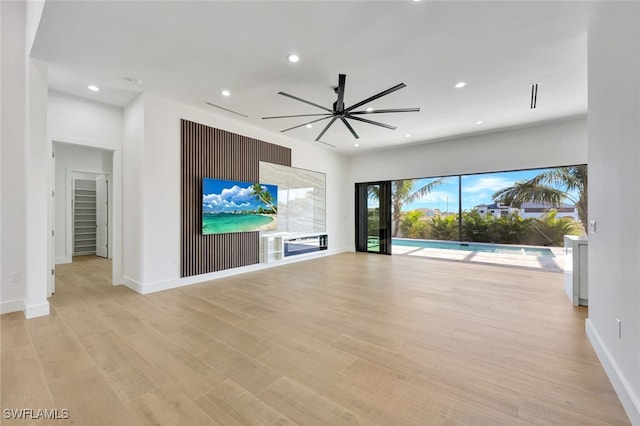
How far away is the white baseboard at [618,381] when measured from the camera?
5.18ft

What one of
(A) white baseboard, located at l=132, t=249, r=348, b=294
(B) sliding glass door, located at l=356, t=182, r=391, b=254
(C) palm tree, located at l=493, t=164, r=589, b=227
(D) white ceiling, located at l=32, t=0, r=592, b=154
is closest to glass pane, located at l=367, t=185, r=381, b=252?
(B) sliding glass door, located at l=356, t=182, r=391, b=254

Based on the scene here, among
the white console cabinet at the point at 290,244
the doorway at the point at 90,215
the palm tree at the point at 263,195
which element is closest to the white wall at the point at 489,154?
the white console cabinet at the point at 290,244

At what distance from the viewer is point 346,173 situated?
351 inches

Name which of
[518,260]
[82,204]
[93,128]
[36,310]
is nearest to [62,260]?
[82,204]

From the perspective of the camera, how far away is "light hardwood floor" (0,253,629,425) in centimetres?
171

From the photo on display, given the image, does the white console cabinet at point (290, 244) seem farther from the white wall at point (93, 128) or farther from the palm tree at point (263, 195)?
the white wall at point (93, 128)

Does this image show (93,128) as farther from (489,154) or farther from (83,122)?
(489,154)

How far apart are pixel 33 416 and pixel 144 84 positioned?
4.02 metres

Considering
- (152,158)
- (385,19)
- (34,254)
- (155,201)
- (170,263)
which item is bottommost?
(170,263)

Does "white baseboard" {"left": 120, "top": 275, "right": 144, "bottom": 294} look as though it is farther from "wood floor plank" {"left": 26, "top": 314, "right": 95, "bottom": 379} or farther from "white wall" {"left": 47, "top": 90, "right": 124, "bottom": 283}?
"wood floor plank" {"left": 26, "top": 314, "right": 95, "bottom": 379}

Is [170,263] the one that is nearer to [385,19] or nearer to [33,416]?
[33,416]

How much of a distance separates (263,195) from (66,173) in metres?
5.62

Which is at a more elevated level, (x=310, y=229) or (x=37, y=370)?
(x=310, y=229)

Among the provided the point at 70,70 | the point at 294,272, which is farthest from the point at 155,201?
the point at 294,272
